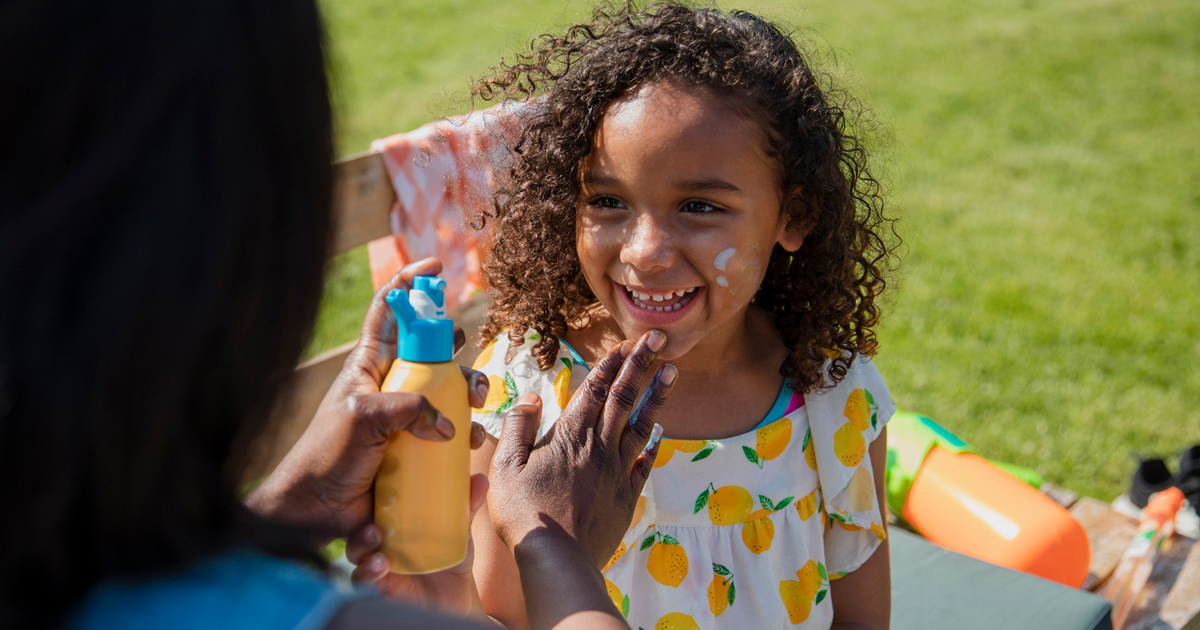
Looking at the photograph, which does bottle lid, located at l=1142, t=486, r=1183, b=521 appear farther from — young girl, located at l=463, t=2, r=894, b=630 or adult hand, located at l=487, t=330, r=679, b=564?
adult hand, located at l=487, t=330, r=679, b=564

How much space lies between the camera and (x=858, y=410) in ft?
6.12

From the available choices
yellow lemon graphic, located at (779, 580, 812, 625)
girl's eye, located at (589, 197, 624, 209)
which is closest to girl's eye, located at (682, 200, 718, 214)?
girl's eye, located at (589, 197, 624, 209)

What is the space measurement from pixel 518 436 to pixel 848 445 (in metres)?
0.75

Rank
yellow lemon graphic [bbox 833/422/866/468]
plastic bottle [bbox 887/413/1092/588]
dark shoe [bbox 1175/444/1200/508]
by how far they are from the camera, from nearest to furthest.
→ 1. yellow lemon graphic [bbox 833/422/866/468]
2. plastic bottle [bbox 887/413/1092/588]
3. dark shoe [bbox 1175/444/1200/508]

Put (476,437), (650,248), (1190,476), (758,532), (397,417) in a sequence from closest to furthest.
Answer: (397,417) → (476,437) → (650,248) → (758,532) → (1190,476)

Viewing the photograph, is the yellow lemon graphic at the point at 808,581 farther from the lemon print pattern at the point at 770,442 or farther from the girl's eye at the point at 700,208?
the girl's eye at the point at 700,208

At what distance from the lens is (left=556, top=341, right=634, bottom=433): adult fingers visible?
1354 mm

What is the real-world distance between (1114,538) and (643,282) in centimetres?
215

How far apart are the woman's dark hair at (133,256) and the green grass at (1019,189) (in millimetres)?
169

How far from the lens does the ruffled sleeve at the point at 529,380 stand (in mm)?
1760

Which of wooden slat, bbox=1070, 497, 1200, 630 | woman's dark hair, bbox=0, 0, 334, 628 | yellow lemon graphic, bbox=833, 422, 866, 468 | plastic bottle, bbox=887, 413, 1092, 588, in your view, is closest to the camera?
woman's dark hair, bbox=0, 0, 334, 628

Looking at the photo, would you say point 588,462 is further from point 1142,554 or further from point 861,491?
point 1142,554

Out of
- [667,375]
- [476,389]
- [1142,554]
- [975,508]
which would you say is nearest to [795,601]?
[667,375]

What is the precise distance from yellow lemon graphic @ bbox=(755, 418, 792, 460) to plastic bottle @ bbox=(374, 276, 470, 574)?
2.44ft
